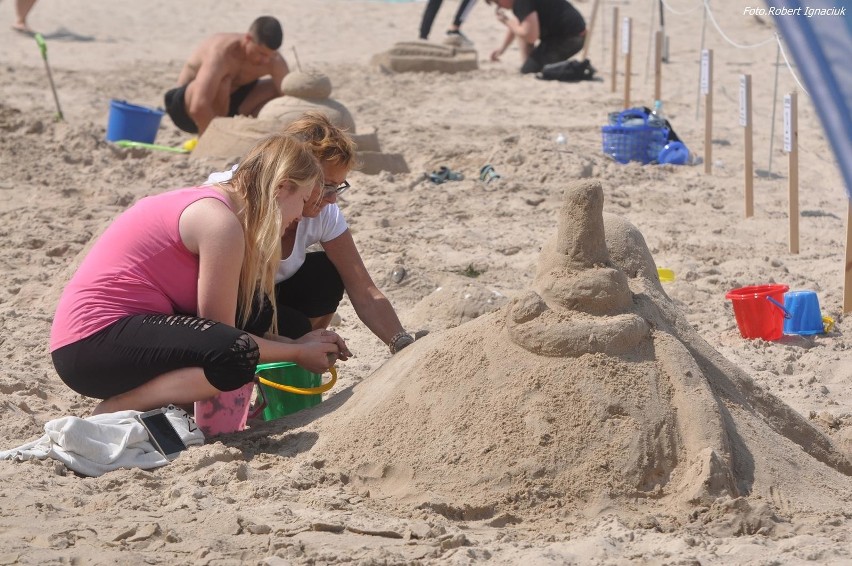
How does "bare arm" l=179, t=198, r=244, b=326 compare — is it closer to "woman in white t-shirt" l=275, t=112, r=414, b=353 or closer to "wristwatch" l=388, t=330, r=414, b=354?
"woman in white t-shirt" l=275, t=112, r=414, b=353

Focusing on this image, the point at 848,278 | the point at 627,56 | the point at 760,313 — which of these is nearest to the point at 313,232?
the point at 760,313

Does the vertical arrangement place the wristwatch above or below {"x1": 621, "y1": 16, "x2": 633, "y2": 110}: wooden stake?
below

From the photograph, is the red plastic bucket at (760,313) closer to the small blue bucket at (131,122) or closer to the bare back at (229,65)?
the bare back at (229,65)

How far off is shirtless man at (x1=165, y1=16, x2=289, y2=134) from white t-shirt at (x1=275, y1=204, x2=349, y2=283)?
13.2 ft

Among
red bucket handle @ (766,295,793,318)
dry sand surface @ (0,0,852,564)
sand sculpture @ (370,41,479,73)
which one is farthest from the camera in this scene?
sand sculpture @ (370,41,479,73)

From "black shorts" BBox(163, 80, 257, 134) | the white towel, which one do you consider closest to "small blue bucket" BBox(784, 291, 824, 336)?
the white towel

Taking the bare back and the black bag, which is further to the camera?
the black bag

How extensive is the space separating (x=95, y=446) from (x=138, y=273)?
1.81 ft

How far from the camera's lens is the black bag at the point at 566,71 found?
10812 mm

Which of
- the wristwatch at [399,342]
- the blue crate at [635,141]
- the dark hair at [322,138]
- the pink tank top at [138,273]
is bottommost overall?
the wristwatch at [399,342]

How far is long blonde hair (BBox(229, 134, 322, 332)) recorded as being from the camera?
10.4ft

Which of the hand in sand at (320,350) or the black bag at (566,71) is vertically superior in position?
the black bag at (566,71)

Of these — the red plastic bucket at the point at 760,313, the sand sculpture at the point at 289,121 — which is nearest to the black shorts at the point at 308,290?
the red plastic bucket at the point at 760,313

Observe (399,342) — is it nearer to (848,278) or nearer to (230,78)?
(848,278)
